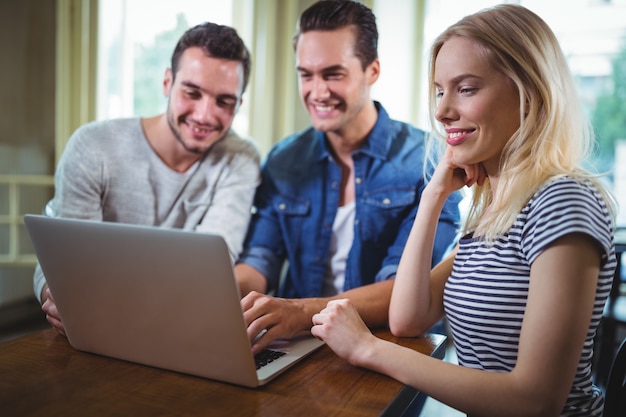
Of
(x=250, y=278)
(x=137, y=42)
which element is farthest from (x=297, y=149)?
(x=137, y=42)

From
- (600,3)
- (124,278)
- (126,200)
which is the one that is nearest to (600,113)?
(600,3)

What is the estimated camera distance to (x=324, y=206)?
72.2 inches

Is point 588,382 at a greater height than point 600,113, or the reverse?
point 600,113

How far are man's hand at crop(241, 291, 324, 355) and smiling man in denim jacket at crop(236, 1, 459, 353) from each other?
2.01 ft

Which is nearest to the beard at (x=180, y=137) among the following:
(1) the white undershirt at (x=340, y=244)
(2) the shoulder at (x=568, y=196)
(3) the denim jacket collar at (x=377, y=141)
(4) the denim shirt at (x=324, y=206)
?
(4) the denim shirt at (x=324, y=206)

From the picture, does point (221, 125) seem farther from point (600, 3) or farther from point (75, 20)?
point (600, 3)

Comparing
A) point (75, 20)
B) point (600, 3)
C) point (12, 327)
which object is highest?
point (600, 3)

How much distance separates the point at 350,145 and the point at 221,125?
0.41 m

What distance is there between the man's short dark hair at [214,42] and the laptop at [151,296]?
97cm

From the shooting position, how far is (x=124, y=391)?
32.4 inches

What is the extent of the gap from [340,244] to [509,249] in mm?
903

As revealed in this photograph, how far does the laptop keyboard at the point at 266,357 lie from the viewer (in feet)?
3.04

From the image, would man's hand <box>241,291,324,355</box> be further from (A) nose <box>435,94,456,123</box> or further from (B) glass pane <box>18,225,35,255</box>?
(B) glass pane <box>18,225,35,255</box>

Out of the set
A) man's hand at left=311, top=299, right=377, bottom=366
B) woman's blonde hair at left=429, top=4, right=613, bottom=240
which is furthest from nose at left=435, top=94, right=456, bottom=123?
man's hand at left=311, top=299, right=377, bottom=366
